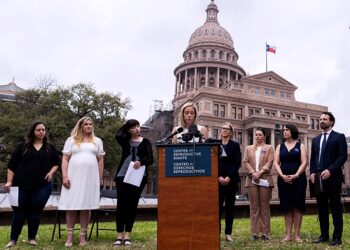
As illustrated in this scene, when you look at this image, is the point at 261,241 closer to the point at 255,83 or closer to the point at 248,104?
the point at 248,104

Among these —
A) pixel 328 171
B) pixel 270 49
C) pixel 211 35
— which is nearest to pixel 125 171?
pixel 328 171

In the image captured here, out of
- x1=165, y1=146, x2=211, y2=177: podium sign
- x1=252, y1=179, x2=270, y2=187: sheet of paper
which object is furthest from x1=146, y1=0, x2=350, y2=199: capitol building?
x1=165, y1=146, x2=211, y2=177: podium sign

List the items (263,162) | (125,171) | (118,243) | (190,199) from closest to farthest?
(190,199) → (118,243) → (125,171) → (263,162)

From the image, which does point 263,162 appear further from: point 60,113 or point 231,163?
point 60,113

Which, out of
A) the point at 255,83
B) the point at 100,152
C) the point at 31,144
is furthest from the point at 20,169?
the point at 255,83

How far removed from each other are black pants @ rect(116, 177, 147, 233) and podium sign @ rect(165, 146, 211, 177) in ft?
6.01

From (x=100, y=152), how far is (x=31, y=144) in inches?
45.6

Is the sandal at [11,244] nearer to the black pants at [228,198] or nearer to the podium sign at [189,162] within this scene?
the podium sign at [189,162]

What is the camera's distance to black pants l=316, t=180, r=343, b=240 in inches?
247

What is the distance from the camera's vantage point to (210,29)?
90438mm

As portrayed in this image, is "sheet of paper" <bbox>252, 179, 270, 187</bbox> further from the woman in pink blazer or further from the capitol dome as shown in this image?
the capitol dome

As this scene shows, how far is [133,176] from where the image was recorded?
621cm

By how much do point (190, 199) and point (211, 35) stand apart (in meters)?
87.5

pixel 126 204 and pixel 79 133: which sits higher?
pixel 79 133
